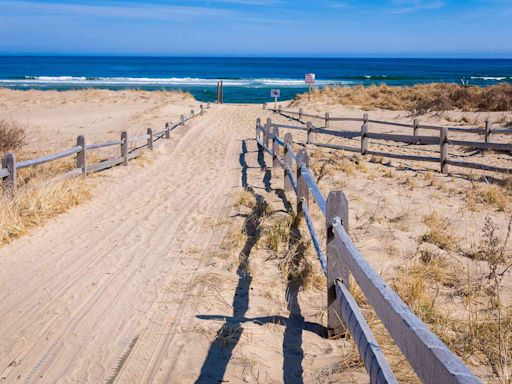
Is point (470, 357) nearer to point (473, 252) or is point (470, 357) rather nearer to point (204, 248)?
point (473, 252)

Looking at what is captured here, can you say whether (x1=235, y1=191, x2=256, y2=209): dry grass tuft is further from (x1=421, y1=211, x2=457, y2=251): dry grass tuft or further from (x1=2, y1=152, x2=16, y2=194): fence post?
(x1=2, y1=152, x2=16, y2=194): fence post

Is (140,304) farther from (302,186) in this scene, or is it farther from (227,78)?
(227,78)

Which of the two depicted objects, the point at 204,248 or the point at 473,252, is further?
the point at 204,248

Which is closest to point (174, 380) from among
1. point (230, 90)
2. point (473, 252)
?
point (473, 252)

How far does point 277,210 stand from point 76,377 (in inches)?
199

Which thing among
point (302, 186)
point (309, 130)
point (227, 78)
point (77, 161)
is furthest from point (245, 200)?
point (227, 78)

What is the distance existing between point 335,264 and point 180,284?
75.1 inches

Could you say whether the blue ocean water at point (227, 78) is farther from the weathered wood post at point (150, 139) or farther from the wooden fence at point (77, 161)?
the wooden fence at point (77, 161)

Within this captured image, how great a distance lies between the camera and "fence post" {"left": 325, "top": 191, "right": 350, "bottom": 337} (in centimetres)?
410

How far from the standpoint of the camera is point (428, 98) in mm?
30719

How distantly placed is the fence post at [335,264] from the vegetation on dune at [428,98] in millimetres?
23716

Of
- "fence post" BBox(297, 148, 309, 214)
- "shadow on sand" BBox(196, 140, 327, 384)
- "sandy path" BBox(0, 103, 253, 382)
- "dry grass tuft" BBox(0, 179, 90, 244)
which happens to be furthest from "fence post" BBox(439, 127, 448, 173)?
"dry grass tuft" BBox(0, 179, 90, 244)

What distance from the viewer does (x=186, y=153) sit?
641 inches

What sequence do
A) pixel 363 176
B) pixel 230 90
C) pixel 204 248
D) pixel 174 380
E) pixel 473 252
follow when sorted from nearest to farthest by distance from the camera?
pixel 174 380 → pixel 473 252 → pixel 204 248 → pixel 363 176 → pixel 230 90
